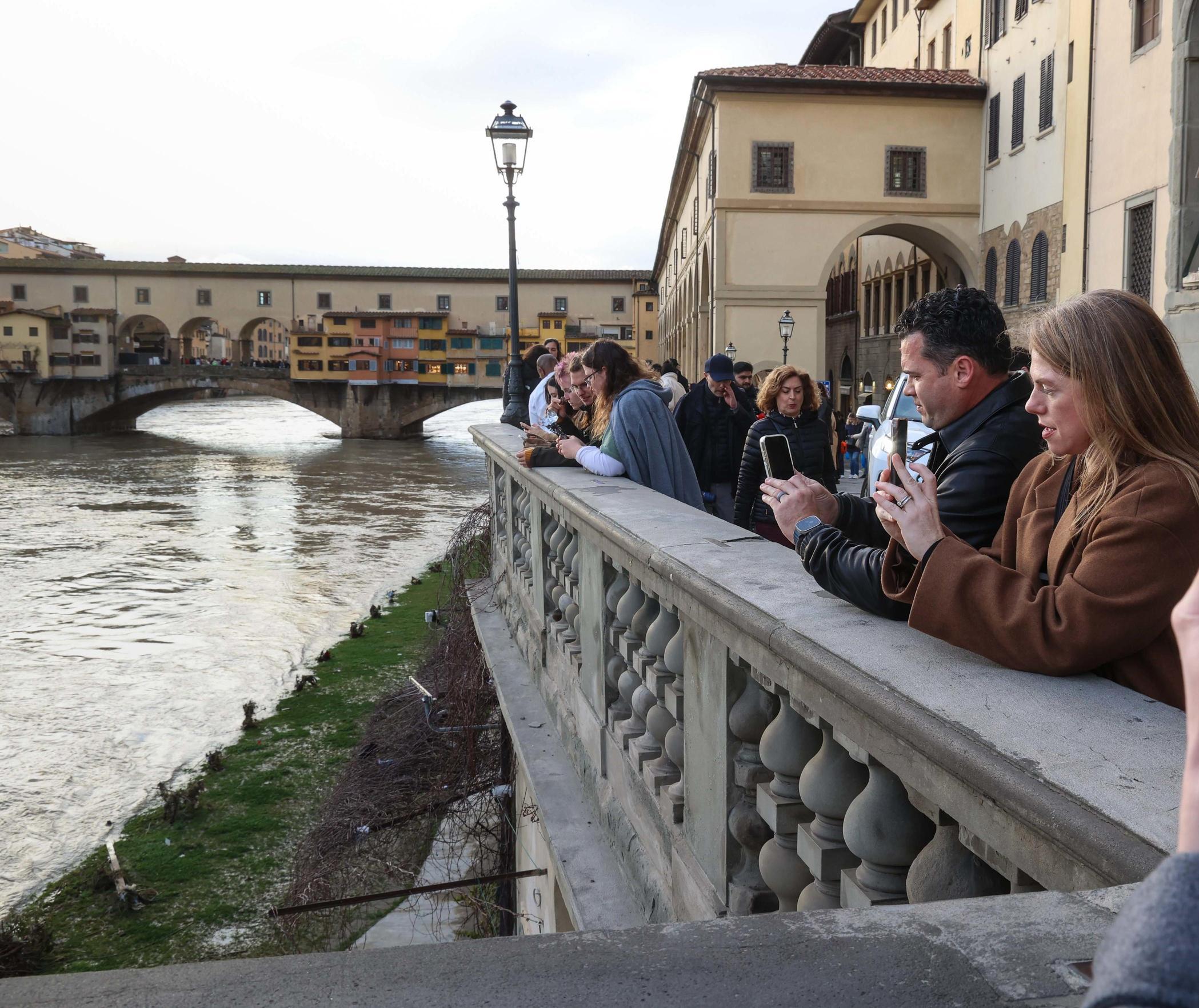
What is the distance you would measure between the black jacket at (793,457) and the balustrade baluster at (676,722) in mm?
2467

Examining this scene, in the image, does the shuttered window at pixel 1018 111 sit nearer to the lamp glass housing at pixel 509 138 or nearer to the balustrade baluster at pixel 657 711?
the lamp glass housing at pixel 509 138

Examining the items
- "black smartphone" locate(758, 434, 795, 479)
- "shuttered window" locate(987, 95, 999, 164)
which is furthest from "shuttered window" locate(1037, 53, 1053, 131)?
"black smartphone" locate(758, 434, 795, 479)

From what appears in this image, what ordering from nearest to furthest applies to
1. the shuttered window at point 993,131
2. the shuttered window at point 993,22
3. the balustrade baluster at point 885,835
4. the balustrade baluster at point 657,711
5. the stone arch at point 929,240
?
Answer: the balustrade baluster at point 885,835 → the balustrade baluster at point 657,711 → the shuttered window at point 993,22 → the shuttered window at point 993,131 → the stone arch at point 929,240

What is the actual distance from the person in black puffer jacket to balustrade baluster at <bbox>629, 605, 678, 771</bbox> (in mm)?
2449

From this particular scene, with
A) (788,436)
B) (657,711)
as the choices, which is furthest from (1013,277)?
(657,711)

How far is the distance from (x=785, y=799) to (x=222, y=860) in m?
6.33

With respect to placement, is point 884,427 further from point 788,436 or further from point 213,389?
point 213,389

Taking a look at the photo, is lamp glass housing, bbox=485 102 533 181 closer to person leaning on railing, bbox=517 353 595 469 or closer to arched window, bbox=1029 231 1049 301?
person leaning on railing, bbox=517 353 595 469

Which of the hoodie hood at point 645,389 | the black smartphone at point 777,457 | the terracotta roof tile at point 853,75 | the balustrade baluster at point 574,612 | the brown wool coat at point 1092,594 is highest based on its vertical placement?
the terracotta roof tile at point 853,75

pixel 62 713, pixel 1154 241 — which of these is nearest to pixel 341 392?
pixel 1154 241

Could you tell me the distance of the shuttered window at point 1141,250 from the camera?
1936 cm

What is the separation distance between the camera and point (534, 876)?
5434 mm

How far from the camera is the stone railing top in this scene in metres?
1.36

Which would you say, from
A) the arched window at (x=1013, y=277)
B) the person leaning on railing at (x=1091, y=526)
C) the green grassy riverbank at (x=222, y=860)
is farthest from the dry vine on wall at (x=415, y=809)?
the arched window at (x=1013, y=277)
